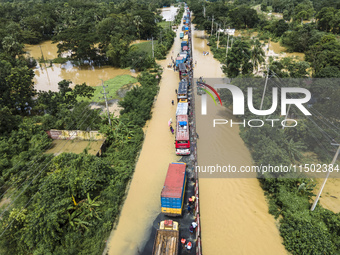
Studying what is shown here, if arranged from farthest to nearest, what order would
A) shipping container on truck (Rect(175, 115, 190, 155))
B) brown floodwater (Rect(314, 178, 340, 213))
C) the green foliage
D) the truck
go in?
the green foliage, shipping container on truck (Rect(175, 115, 190, 155)), brown floodwater (Rect(314, 178, 340, 213)), the truck

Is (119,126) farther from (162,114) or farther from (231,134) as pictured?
(231,134)

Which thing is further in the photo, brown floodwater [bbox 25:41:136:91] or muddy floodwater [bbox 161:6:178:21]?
muddy floodwater [bbox 161:6:178:21]

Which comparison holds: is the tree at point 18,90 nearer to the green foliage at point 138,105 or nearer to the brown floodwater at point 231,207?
the green foliage at point 138,105

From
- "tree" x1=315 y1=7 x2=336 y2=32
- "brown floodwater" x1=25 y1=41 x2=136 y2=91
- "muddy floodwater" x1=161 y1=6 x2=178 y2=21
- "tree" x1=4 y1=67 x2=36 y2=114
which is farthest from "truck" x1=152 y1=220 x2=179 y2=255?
"muddy floodwater" x1=161 y1=6 x2=178 y2=21

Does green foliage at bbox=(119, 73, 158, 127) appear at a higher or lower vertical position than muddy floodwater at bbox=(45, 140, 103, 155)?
higher

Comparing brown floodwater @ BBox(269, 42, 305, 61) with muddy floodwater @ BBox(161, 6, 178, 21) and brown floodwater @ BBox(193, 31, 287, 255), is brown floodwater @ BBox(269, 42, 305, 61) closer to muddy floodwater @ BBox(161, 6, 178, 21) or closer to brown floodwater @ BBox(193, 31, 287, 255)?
brown floodwater @ BBox(193, 31, 287, 255)
